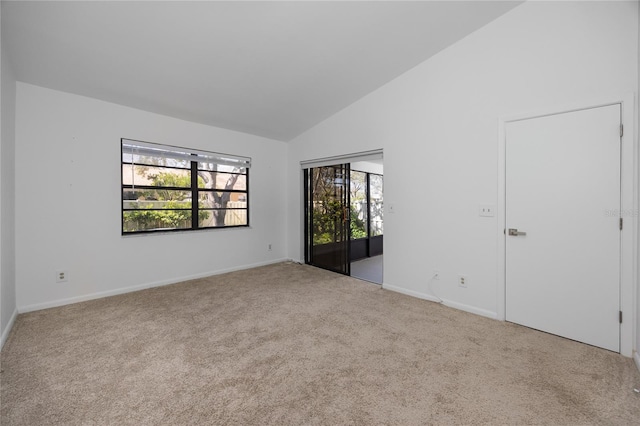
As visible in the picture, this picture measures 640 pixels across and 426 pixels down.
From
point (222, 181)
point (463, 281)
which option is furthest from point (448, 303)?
point (222, 181)

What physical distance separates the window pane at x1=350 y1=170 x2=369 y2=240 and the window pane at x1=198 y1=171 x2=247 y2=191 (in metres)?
2.51

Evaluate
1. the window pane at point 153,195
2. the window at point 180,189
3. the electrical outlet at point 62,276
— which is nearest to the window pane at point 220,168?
the window at point 180,189

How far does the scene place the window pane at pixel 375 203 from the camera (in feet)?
22.4

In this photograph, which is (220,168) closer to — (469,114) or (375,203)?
(469,114)

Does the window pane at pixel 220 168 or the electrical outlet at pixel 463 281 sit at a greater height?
the window pane at pixel 220 168

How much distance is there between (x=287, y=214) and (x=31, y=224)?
142 inches

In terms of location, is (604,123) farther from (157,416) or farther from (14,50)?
(14,50)

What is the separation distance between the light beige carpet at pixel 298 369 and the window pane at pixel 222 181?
2066mm

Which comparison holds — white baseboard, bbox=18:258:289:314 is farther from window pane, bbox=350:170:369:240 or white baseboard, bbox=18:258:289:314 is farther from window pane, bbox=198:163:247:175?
window pane, bbox=350:170:369:240

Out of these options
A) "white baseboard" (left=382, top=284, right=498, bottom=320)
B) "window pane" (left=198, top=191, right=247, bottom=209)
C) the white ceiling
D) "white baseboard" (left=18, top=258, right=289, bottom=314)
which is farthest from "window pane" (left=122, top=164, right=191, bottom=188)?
"white baseboard" (left=382, top=284, right=498, bottom=320)

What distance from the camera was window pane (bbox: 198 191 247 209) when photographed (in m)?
4.50

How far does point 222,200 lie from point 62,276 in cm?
223

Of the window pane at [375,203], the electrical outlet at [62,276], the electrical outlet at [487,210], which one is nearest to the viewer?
the electrical outlet at [487,210]

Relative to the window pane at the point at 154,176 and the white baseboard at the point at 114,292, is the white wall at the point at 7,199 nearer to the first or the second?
the white baseboard at the point at 114,292
